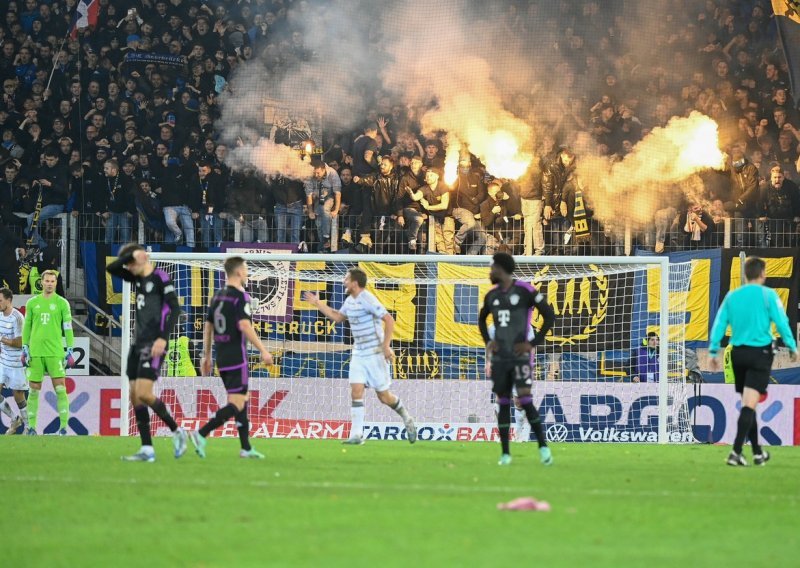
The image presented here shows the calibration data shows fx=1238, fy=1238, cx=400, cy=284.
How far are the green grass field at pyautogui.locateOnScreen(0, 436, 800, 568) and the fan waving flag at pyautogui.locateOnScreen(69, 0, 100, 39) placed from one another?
14918mm

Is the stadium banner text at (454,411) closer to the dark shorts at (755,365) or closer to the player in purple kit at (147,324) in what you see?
the dark shorts at (755,365)

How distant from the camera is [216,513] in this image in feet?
24.3

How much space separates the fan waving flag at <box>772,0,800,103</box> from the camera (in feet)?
80.2

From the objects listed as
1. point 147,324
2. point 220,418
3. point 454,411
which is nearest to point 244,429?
point 220,418

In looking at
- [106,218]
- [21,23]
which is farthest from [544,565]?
[21,23]

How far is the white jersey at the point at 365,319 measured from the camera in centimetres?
1448

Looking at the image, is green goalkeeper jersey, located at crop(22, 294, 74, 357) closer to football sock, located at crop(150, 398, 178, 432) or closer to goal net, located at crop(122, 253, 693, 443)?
goal net, located at crop(122, 253, 693, 443)

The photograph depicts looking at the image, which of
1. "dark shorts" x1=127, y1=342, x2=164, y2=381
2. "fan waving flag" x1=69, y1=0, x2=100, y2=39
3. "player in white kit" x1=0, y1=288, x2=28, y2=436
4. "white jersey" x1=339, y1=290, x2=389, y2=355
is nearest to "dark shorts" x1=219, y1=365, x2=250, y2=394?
"dark shorts" x1=127, y1=342, x2=164, y2=381

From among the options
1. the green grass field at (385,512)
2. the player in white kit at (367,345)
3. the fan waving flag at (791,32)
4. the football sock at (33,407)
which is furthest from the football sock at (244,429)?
the fan waving flag at (791,32)

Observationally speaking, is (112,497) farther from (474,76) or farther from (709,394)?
(474,76)

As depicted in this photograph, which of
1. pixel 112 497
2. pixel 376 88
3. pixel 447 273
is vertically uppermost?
pixel 376 88

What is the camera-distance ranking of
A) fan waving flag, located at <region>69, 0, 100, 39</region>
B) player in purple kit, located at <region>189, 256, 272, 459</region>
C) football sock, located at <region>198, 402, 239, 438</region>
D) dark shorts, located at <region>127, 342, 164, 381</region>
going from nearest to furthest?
1. dark shorts, located at <region>127, 342, 164, 381</region>
2. football sock, located at <region>198, 402, 239, 438</region>
3. player in purple kit, located at <region>189, 256, 272, 459</region>
4. fan waving flag, located at <region>69, 0, 100, 39</region>

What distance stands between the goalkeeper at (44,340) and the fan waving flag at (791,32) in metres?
14.9

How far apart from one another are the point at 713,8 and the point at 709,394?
380 inches
